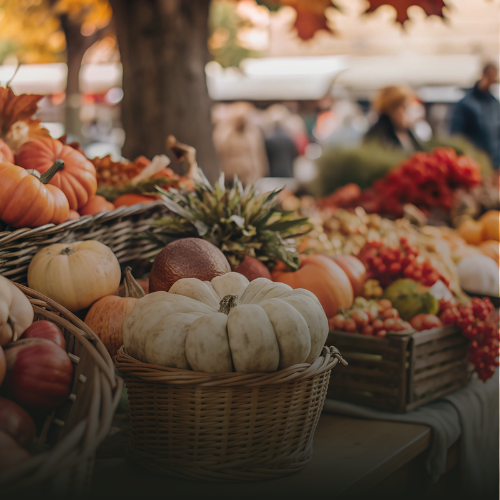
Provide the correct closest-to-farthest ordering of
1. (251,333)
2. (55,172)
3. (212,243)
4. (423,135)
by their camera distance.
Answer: (251,333) < (55,172) < (212,243) < (423,135)

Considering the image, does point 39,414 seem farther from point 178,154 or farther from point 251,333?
point 178,154

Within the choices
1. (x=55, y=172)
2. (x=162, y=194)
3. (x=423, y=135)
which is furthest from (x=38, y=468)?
(x=423, y=135)

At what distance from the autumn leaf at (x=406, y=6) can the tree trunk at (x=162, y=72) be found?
909 millimetres

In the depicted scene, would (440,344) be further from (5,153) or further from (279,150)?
(279,150)

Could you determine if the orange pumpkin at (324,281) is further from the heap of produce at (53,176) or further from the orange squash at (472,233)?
the orange squash at (472,233)

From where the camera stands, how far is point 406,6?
8.27 feet

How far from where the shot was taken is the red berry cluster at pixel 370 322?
1661 millimetres

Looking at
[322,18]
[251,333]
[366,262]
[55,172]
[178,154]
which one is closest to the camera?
[251,333]

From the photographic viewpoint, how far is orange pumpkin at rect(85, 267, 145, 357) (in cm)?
146

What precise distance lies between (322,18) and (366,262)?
5.12 ft

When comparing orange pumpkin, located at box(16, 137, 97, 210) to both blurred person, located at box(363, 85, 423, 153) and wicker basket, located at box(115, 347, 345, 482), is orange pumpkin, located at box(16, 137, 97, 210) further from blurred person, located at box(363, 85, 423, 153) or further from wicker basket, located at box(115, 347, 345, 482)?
blurred person, located at box(363, 85, 423, 153)

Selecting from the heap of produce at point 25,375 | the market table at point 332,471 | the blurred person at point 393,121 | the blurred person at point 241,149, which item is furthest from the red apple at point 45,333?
the blurred person at point 241,149

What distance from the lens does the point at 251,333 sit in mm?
1030

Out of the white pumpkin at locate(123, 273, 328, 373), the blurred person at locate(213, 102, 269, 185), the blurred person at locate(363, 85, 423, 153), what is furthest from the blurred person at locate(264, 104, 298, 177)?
the white pumpkin at locate(123, 273, 328, 373)
